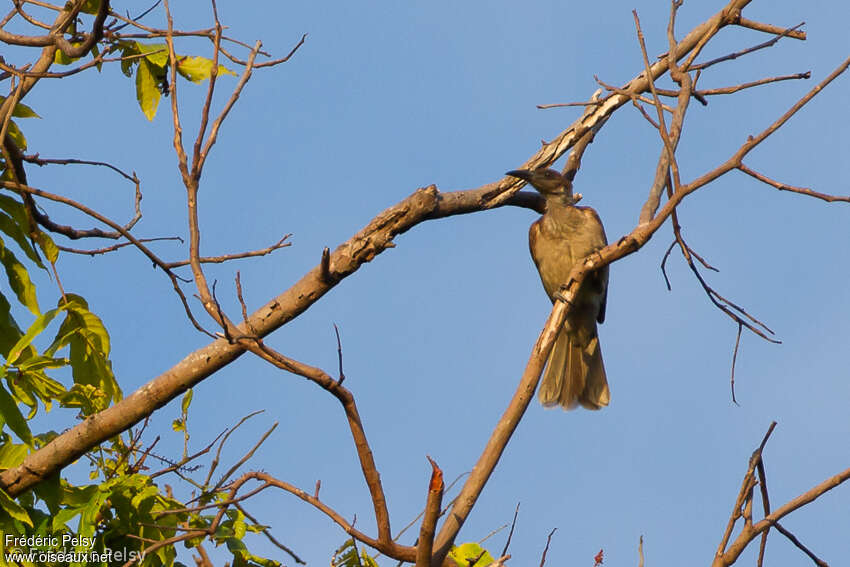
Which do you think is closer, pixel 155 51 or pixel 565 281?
pixel 155 51

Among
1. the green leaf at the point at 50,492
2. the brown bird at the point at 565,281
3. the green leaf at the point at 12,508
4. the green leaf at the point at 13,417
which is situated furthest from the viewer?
the brown bird at the point at 565,281

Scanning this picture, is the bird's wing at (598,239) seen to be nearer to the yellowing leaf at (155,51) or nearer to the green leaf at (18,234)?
the yellowing leaf at (155,51)

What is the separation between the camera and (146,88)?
4.68 metres

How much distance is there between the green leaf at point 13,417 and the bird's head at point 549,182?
3193mm

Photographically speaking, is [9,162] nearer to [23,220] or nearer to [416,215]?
[23,220]

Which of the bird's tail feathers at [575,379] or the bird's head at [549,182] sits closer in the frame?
the bird's head at [549,182]

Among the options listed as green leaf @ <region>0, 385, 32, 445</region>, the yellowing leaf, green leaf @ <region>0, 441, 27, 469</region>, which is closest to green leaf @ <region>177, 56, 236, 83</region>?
the yellowing leaf

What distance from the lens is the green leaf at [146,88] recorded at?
15.3ft

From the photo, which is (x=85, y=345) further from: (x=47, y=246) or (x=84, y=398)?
(x=47, y=246)

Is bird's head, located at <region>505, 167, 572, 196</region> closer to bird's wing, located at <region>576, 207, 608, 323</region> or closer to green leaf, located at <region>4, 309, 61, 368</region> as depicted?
bird's wing, located at <region>576, 207, 608, 323</region>

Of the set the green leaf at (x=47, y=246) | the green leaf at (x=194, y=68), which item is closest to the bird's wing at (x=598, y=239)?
the green leaf at (x=194, y=68)

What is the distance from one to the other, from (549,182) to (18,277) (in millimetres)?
3271

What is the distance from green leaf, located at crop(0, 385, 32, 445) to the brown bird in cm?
331

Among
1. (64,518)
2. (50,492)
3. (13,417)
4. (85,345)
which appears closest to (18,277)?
(85,345)
